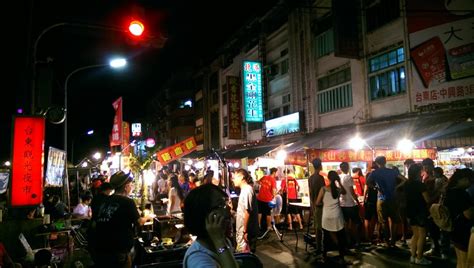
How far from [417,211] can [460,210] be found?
2627mm

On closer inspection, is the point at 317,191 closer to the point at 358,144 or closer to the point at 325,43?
the point at 358,144

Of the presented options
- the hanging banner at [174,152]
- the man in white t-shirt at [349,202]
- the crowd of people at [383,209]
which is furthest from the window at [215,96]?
the man in white t-shirt at [349,202]

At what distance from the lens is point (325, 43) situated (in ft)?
58.4

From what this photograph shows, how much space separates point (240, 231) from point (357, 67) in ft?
37.4

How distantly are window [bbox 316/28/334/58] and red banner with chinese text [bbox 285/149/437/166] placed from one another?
7.14m

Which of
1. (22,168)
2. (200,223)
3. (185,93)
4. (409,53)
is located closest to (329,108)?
(409,53)

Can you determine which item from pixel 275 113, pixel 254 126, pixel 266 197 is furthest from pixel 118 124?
pixel 254 126

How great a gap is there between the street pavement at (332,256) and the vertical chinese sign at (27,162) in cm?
527

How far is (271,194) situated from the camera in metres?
11.0

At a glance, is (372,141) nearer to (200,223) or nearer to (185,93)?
(200,223)

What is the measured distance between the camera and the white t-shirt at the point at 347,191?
337 inches

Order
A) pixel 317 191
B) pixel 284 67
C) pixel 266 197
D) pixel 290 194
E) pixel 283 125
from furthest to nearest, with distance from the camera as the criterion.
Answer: pixel 284 67 → pixel 283 125 → pixel 290 194 → pixel 266 197 → pixel 317 191

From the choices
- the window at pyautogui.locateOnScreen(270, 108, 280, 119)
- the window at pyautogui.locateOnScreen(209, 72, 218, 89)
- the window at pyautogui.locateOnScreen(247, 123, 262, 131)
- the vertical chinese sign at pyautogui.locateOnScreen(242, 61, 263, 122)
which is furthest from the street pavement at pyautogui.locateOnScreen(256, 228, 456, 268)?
the window at pyautogui.locateOnScreen(209, 72, 218, 89)

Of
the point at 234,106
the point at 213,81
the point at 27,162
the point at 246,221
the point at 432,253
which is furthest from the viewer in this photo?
the point at 213,81
